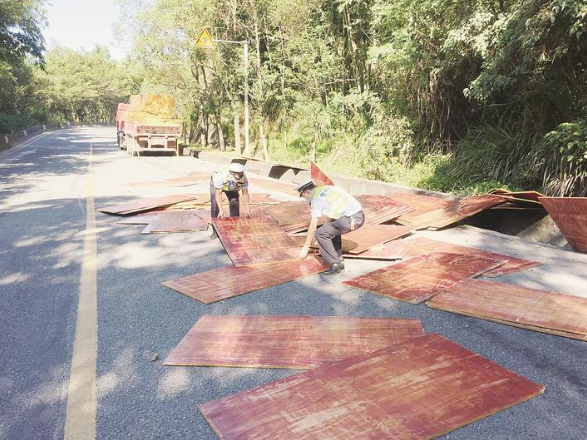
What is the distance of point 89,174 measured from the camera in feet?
46.4

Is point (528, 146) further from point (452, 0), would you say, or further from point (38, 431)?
point (38, 431)

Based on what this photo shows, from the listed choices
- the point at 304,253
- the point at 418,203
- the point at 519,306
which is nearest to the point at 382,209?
the point at 418,203

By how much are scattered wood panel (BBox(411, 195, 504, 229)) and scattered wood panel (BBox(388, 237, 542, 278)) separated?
0.69 m

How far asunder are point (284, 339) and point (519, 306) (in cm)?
215

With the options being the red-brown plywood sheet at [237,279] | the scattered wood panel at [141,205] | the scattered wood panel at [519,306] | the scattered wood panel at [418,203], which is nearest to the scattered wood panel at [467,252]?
the scattered wood panel at [519,306]

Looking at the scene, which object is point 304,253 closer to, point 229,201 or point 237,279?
point 237,279

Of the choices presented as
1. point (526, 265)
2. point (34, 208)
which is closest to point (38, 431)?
point (526, 265)

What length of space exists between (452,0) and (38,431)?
8.95 meters

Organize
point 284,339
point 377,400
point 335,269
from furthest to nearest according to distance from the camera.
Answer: point 335,269
point 284,339
point 377,400

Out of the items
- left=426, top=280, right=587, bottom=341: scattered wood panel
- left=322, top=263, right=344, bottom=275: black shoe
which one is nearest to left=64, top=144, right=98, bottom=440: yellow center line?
left=322, top=263, right=344, bottom=275: black shoe

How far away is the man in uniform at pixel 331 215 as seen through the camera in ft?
16.2

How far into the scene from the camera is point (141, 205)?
328 inches

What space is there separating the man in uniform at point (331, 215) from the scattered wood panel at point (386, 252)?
0.56 m

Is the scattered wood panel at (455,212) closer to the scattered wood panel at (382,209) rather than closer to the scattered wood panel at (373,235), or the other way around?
the scattered wood panel at (382,209)
